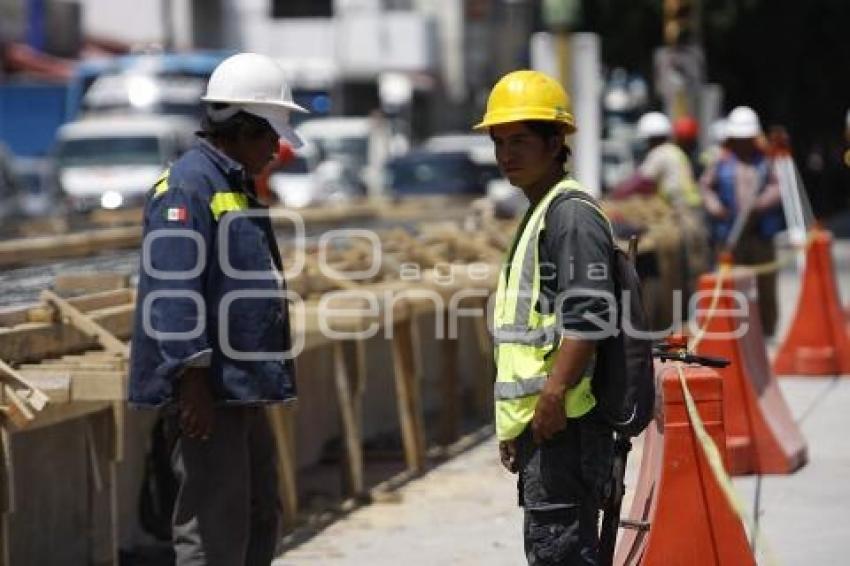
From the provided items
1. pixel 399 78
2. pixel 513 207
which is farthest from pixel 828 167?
pixel 513 207

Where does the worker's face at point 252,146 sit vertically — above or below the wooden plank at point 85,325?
above

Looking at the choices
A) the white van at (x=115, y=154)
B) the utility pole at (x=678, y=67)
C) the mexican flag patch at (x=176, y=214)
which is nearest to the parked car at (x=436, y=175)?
the white van at (x=115, y=154)

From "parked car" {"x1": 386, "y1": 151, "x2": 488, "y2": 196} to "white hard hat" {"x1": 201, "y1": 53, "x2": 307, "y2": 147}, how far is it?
2639cm

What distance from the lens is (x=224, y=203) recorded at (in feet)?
21.5

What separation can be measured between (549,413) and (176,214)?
1.41 metres

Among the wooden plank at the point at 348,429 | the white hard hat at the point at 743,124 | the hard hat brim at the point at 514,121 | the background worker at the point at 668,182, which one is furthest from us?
the background worker at the point at 668,182

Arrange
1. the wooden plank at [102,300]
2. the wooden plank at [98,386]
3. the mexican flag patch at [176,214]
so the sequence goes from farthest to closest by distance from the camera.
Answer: the wooden plank at [102,300], the wooden plank at [98,386], the mexican flag patch at [176,214]

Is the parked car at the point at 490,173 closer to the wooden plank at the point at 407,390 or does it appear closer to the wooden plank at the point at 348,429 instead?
the wooden plank at the point at 407,390

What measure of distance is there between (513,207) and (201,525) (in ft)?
44.0

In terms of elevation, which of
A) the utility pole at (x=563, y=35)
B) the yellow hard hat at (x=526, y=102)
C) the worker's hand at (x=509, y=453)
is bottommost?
the worker's hand at (x=509, y=453)

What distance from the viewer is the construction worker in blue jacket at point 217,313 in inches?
251

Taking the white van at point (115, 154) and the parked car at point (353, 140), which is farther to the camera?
the parked car at point (353, 140)

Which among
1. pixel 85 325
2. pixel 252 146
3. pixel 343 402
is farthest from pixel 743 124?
pixel 252 146

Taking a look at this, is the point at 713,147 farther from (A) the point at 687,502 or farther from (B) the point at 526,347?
(B) the point at 526,347
